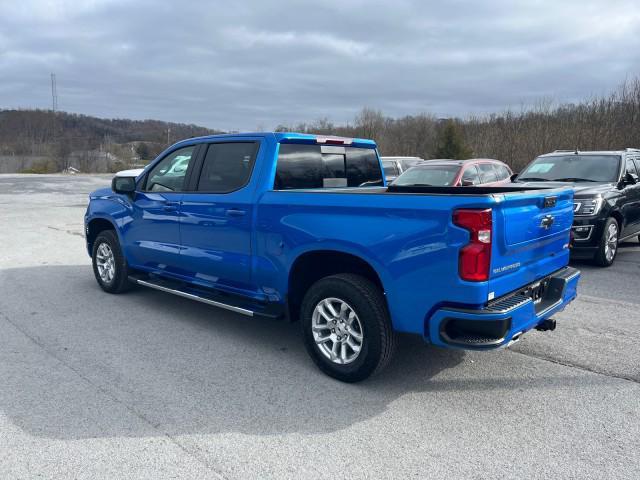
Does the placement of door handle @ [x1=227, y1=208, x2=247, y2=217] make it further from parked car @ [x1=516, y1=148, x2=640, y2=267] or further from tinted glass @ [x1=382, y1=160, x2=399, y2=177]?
tinted glass @ [x1=382, y1=160, x2=399, y2=177]

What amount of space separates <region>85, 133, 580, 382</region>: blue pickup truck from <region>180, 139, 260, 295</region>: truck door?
0.01 meters

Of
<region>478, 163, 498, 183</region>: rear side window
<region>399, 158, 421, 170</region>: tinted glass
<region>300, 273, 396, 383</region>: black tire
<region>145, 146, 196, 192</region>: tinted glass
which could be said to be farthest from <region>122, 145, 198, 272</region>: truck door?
<region>399, 158, 421, 170</region>: tinted glass

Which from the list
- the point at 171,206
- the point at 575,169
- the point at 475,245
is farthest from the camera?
the point at 575,169

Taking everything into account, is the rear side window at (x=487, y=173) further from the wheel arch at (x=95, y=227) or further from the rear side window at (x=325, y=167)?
the wheel arch at (x=95, y=227)

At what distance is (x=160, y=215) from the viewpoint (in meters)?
5.83

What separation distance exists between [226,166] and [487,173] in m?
9.05

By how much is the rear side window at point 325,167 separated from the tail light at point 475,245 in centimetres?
200

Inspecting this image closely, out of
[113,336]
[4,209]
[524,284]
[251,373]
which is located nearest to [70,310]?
[113,336]

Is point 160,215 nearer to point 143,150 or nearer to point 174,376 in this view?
point 174,376

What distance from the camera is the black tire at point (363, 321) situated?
153 inches

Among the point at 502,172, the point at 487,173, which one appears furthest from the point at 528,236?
the point at 502,172

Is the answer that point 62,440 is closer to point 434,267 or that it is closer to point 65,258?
point 434,267

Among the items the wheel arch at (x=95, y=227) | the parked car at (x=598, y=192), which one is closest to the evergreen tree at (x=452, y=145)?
the parked car at (x=598, y=192)

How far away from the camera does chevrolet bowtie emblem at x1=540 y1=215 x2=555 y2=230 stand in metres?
3.98
